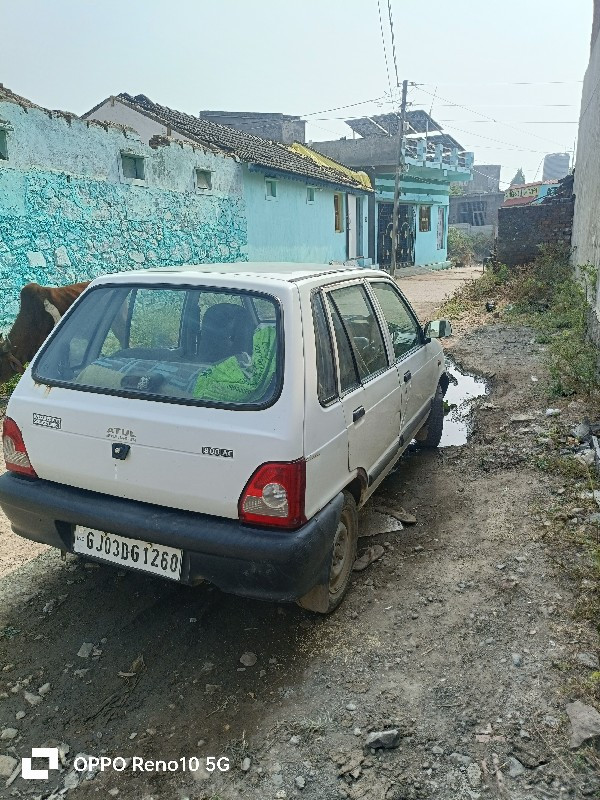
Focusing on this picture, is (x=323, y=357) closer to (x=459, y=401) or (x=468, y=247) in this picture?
(x=459, y=401)

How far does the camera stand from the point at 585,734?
2.15m

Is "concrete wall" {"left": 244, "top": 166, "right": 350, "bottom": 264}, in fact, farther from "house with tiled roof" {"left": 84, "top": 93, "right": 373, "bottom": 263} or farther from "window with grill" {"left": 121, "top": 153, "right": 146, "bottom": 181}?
"window with grill" {"left": 121, "top": 153, "right": 146, "bottom": 181}

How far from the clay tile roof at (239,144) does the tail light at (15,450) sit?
39.1ft

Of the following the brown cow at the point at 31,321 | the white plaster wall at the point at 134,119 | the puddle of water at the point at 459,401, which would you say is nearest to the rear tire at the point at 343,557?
the puddle of water at the point at 459,401

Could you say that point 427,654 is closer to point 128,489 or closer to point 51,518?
point 128,489

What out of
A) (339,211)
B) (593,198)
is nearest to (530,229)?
(593,198)

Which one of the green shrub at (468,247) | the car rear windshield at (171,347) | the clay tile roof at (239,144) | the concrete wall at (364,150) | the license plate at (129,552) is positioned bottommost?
the license plate at (129,552)

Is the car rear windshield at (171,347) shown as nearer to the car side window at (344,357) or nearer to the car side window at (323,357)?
the car side window at (323,357)

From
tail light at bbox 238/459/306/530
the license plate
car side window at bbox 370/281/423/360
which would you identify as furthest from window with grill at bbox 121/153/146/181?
tail light at bbox 238/459/306/530

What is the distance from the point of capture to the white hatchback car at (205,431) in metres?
2.34

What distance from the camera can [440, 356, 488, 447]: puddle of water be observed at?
5.79 metres

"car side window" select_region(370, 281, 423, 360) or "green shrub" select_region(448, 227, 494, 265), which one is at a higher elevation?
"green shrub" select_region(448, 227, 494, 265)

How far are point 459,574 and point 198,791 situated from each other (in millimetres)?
1859

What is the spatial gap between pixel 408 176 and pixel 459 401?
70.5 feet
